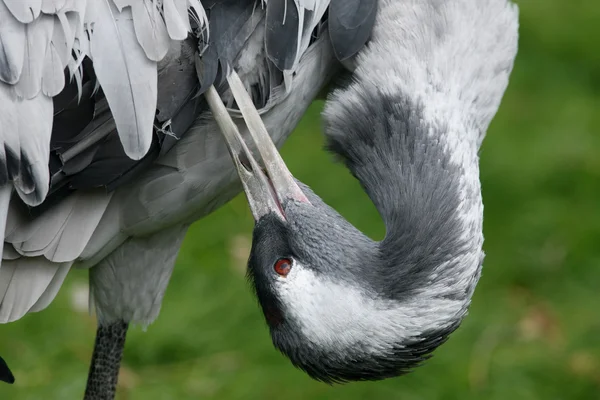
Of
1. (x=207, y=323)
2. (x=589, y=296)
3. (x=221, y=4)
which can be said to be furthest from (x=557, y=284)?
(x=221, y=4)

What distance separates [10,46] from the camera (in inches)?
145

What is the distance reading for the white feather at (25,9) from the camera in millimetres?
3648

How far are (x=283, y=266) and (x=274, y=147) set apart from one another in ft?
1.52

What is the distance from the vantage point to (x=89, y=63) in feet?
12.6

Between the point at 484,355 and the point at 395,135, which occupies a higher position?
the point at 395,135

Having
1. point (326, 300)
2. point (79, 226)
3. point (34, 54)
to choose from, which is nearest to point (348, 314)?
point (326, 300)

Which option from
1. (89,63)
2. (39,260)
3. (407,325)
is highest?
(89,63)

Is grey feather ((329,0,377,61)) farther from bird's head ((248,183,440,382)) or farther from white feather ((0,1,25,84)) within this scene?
white feather ((0,1,25,84))

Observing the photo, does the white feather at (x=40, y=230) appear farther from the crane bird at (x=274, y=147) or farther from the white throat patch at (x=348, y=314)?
the white throat patch at (x=348, y=314)

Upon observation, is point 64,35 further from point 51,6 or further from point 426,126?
point 426,126

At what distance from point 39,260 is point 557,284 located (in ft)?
11.3

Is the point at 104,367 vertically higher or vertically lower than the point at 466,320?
higher

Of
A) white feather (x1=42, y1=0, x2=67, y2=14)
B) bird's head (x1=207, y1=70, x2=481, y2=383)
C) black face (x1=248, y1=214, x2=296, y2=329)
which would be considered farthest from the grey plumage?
black face (x1=248, y1=214, x2=296, y2=329)

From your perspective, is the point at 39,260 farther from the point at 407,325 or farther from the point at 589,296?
the point at 589,296
